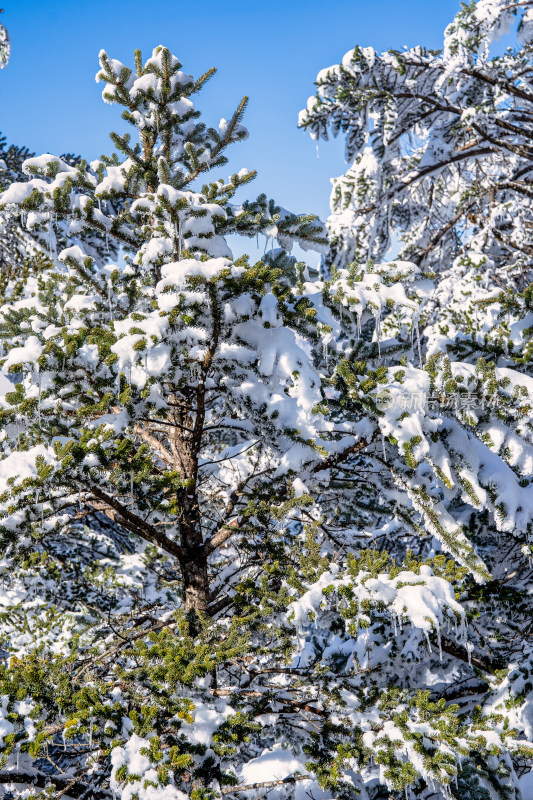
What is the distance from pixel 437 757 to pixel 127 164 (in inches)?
213

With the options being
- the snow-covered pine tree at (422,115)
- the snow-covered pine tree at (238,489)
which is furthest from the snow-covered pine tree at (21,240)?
the snow-covered pine tree at (422,115)

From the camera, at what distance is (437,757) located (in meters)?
3.46

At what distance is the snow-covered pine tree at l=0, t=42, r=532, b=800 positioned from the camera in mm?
3469

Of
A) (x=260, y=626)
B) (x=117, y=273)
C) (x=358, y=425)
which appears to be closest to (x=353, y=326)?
(x=358, y=425)

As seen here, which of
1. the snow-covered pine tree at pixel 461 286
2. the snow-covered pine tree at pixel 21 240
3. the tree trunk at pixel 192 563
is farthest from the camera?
the snow-covered pine tree at pixel 21 240

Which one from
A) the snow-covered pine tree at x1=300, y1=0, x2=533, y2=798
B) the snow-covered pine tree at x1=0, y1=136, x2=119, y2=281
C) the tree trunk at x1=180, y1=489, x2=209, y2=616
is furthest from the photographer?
the snow-covered pine tree at x1=0, y1=136, x2=119, y2=281

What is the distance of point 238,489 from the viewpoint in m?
4.72

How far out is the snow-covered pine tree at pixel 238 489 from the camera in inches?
137

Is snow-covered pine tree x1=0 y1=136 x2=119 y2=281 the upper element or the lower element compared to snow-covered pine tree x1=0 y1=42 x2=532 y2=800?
upper

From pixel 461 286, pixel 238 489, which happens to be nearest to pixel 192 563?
pixel 238 489

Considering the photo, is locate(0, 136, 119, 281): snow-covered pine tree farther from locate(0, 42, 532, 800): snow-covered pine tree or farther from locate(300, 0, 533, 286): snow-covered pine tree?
locate(300, 0, 533, 286): snow-covered pine tree

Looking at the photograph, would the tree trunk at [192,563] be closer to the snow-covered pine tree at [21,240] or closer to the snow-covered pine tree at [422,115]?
the snow-covered pine tree at [21,240]

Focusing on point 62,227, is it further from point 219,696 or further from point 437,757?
point 437,757

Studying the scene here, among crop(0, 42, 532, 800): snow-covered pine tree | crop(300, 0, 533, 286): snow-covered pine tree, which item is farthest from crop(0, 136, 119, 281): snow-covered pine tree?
crop(300, 0, 533, 286): snow-covered pine tree
